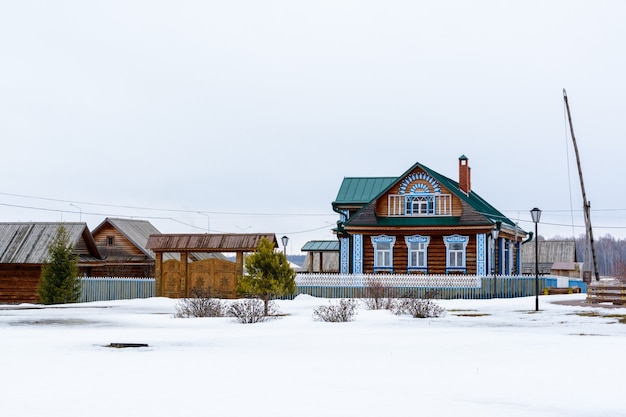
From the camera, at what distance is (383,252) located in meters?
41.8

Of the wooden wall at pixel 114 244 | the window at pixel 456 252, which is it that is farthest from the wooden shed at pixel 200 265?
the wooden wall at pixel 114 244

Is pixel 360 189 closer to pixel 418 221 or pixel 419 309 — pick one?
pixel 418 221

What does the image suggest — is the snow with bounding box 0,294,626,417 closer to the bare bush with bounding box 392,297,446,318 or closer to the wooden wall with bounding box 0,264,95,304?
the bare bush with bounding box 392,297,446,318

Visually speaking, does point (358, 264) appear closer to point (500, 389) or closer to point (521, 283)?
point (521, 283)

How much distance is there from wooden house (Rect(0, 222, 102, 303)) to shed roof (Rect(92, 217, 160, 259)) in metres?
7.64

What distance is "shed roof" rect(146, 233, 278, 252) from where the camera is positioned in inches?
1412

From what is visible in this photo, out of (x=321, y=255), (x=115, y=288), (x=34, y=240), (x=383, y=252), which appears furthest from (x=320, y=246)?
(x=34, y=240)

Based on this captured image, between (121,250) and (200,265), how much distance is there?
1589cm

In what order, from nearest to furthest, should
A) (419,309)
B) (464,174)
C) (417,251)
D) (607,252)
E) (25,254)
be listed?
(419,309) → (25,254) → (417,251) → (464,174) → (607,252)

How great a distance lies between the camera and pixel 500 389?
36.4 ft

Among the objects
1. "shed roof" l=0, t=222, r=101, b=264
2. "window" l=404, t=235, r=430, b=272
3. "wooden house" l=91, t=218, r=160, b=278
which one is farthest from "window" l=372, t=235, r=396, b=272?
"wooden house" l=91, t=218, r=160, b=278

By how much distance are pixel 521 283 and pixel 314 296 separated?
977 cm

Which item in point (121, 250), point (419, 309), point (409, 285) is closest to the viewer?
point (419, 309)

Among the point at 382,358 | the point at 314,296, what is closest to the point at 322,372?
the point at 382,358
